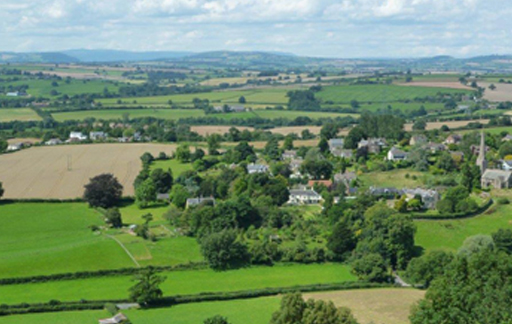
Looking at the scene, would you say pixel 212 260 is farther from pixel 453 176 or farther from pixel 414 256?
pixel 453 176

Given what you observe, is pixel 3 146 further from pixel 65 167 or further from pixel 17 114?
pixel 17 114

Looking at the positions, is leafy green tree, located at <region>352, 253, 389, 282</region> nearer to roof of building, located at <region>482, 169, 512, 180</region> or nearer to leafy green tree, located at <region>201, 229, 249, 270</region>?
leafy green tree, located at <region>201, 229, 249, 270</region>

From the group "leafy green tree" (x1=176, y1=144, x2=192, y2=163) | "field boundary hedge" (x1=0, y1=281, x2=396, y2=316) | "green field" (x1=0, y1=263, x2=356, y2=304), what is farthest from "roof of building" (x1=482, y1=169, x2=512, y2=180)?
"leafy green tree" (x1=176, y1=144, x2=192, y2=163)

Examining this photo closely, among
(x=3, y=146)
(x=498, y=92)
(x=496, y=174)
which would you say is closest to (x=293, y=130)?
(x=3, y=146)

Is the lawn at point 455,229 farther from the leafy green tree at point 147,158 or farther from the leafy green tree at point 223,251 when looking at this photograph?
the leafy green tree at point 147,158

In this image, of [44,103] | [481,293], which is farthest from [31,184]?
[44,103]

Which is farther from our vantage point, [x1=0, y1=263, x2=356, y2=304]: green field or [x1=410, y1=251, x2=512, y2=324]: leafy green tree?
[x1=0, y1=263, x2=356, y2=304]: green field
